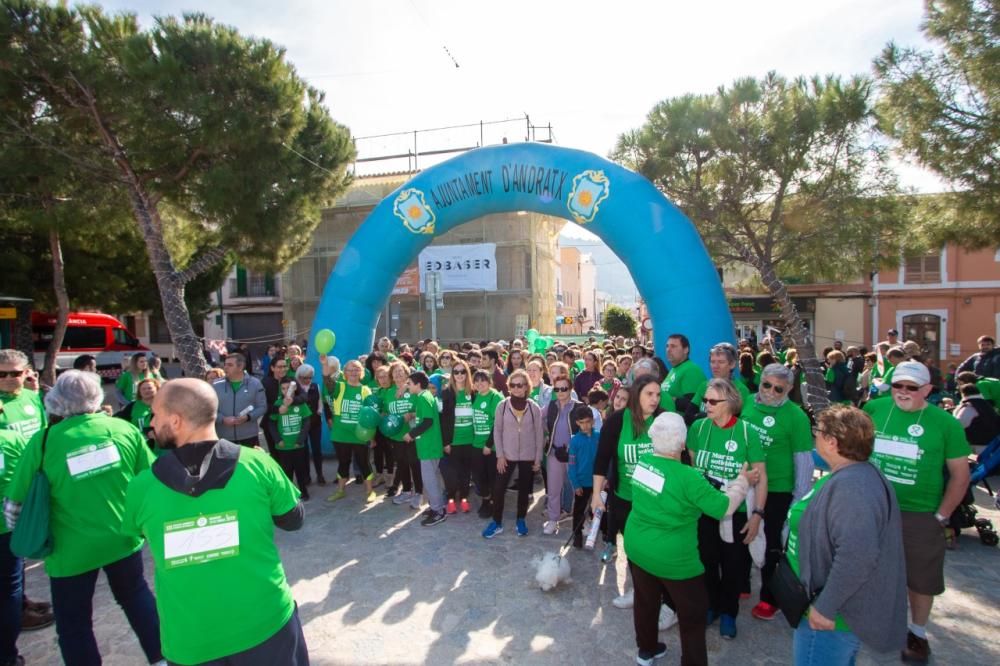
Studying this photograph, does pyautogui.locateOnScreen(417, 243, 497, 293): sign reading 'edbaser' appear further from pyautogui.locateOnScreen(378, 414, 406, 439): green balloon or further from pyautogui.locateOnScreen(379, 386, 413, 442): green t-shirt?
pyautogui.locateOnScreen(378, 414, 406, 439): green balloon

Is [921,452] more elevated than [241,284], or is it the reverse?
[241,284]

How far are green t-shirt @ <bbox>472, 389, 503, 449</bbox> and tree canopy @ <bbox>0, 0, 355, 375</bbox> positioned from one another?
225 inches

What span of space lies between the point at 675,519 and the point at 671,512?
0.15 feet

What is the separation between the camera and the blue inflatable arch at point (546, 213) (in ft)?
22.4

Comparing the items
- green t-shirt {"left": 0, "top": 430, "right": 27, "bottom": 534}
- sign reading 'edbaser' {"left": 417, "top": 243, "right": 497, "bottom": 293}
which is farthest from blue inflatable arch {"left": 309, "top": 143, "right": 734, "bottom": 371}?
sign reading 'edbaser' {"left": 417, "top": 243, "right": 497, "bottom": 293}

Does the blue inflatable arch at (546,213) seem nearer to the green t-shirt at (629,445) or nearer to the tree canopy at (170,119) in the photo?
the tree canopy at (170,119)

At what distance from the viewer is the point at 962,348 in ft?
63.6

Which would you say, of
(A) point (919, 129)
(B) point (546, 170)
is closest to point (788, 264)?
(A) point (919, 129)

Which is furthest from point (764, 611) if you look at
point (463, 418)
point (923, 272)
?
point (923, 272)

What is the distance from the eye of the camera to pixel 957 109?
229 inches

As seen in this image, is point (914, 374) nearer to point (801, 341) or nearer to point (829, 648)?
point (829, 648)

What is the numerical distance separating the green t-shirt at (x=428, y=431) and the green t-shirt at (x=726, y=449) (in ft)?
9.26

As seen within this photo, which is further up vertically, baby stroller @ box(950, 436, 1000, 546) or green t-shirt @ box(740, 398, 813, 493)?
green t-shirt @ box(740, 398, 813, 493)

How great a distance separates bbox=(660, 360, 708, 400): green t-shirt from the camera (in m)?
4.48
